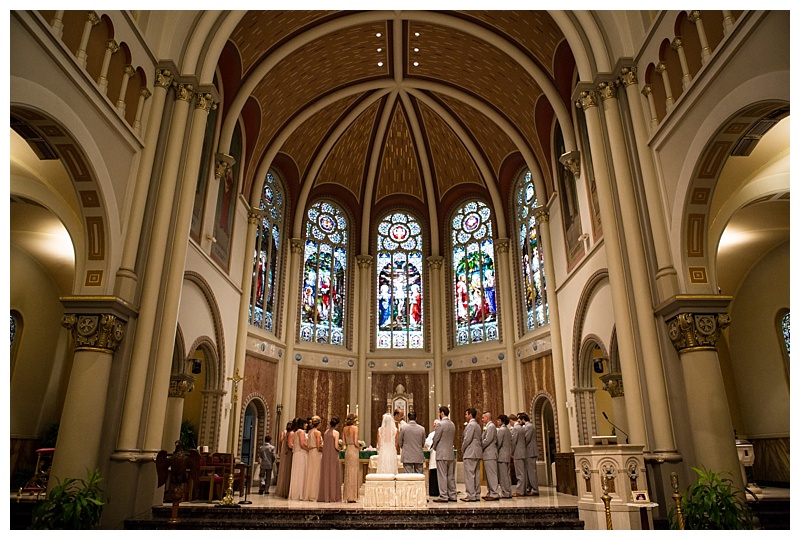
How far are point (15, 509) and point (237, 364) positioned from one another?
6398 millimetres

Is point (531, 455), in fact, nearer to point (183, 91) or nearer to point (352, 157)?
point (183, 91)

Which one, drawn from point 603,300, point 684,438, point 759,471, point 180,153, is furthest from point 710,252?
point 180,153

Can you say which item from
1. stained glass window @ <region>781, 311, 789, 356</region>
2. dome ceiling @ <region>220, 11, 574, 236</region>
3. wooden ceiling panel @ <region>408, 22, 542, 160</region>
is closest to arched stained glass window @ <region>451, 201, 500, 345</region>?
dome ceiling @ <region>220, 11, 574, 236</region>

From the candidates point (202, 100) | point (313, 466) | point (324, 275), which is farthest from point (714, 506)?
point (324, 275)

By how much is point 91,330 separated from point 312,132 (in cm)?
1114

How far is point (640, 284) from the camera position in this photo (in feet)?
28.8

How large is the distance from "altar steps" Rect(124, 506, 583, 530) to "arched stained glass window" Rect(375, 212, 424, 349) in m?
11.1

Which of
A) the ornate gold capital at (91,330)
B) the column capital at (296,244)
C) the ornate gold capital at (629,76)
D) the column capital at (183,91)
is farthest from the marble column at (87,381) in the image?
the column capital at (296,244)

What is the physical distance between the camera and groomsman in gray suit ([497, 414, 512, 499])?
33.7ft

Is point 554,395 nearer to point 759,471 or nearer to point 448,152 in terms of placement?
point 759,471

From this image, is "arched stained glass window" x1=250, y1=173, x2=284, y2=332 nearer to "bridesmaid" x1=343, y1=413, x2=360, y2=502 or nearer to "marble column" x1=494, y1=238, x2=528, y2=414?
"bridesmaid" x1=343, y1=413, x2=360, y2=502

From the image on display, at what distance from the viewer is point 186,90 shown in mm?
10070
